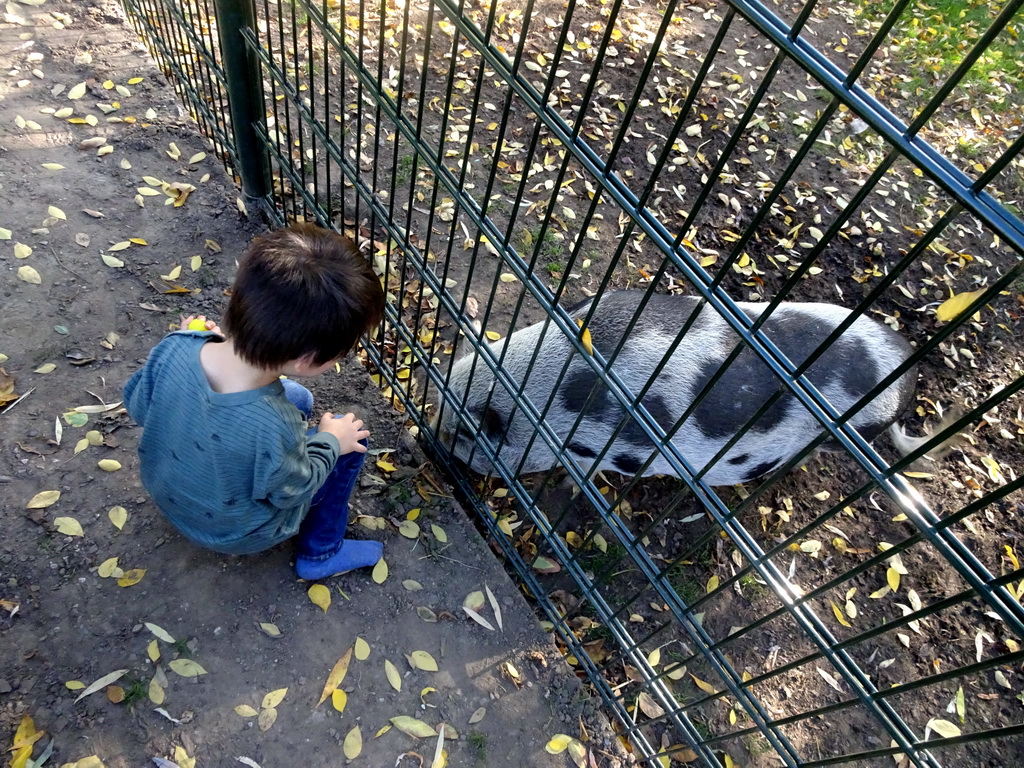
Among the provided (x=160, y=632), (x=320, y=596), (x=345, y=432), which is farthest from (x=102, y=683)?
(x=345, y=432)

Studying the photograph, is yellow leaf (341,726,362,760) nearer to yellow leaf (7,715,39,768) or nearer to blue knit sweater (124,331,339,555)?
blue knit sweater (124,331,339,555)

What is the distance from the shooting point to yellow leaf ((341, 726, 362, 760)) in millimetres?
2721

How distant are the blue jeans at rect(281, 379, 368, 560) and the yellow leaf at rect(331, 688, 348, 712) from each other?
1.74ft

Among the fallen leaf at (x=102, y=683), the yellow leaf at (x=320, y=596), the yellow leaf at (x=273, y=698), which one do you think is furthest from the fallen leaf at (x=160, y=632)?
the yellow leaf at (x=320, y=596)

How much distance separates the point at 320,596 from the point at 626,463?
1593 mm

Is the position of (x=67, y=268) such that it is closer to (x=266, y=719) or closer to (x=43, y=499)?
(x=43, y=499)

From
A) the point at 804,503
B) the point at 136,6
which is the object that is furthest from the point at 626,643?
the point at 136,6

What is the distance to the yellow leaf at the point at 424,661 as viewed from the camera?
2.96 metres

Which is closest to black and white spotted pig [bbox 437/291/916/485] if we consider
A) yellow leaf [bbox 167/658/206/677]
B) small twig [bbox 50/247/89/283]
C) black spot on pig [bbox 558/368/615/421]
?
black spot on pig [bbox 558/368/615/421]

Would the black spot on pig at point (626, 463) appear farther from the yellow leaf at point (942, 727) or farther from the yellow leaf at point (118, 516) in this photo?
the yellow leaf at point (118, 516)

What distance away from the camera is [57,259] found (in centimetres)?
374

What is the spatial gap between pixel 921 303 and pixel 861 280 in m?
0.47

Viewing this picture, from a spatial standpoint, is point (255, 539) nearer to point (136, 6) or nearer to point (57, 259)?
point (57, 259)

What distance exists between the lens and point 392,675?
292cm
